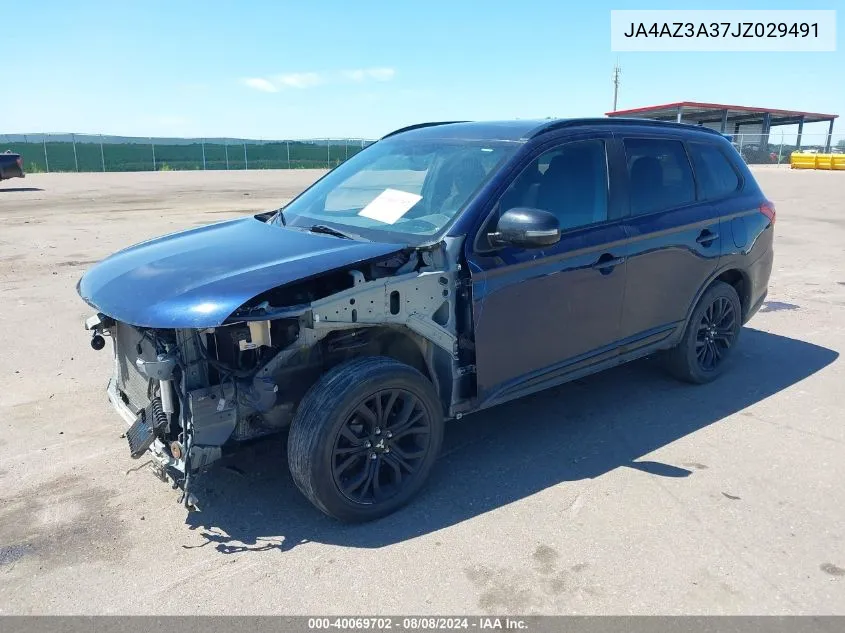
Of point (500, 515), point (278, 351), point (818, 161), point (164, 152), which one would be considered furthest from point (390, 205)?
point (164, 152)

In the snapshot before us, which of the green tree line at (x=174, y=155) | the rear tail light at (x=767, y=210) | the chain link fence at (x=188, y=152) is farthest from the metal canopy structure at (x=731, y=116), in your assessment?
the rear tail light at (x=767, y=210)

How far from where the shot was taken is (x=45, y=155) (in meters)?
41.2

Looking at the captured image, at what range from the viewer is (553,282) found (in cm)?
388

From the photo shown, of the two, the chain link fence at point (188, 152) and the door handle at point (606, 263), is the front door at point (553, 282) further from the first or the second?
the chain link fence at point (188, 152)

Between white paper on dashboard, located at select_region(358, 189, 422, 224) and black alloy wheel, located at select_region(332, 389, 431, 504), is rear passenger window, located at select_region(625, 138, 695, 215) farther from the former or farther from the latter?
black alloy wheel, located at select_region(332, 389, 431, 504)

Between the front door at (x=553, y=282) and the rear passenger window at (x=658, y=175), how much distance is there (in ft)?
0.97

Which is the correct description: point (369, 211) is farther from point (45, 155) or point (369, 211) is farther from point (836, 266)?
point (45, 155)

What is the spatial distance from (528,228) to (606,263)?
3.10 ft

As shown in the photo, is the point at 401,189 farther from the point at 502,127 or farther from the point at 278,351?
the point at 278,351

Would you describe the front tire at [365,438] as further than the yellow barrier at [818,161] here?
No

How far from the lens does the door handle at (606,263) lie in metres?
4.12

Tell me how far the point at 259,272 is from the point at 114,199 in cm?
1993

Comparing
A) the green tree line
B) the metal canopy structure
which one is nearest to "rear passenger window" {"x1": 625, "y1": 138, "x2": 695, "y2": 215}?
the green tree line

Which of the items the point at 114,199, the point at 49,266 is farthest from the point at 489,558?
the point at 114,199
